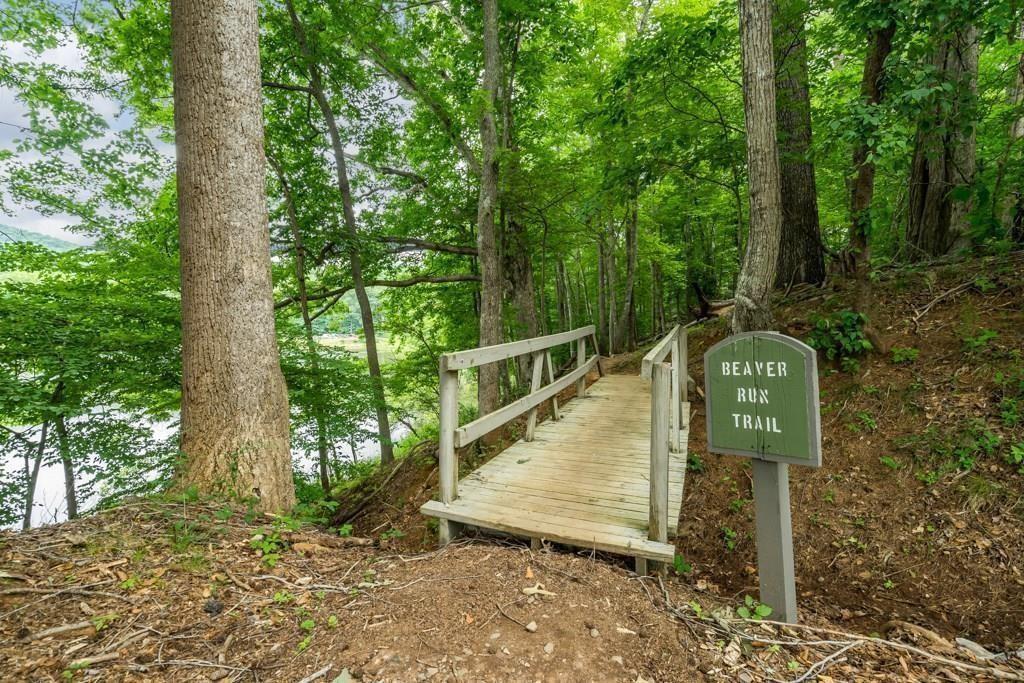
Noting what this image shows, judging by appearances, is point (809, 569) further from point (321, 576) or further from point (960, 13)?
point (960, 13)

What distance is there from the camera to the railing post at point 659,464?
2.78 metres

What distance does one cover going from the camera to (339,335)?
11984mm

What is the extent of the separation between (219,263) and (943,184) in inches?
338

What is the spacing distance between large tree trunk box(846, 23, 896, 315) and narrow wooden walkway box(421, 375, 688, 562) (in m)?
2.47

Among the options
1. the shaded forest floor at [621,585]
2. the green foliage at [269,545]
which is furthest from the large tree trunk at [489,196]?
the green foliage at [269,545]

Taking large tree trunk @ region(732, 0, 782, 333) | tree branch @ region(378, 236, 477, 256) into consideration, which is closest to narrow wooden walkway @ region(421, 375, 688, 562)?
large tree trunk @ region(732, 0, 782, 333)

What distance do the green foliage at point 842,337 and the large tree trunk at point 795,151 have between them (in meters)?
1.92

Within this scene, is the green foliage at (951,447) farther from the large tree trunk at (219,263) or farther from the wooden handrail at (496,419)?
the large tree trunk at (219,263)

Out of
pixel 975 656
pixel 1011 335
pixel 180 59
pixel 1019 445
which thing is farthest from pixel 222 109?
pixel 1011 335

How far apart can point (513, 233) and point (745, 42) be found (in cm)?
533

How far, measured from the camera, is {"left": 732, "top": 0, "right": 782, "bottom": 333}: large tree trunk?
4426mm

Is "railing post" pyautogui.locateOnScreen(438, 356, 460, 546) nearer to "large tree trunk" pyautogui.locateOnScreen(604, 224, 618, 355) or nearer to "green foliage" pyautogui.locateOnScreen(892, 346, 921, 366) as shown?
"green foliage" pyautogui.locateOnScreen(892, 346, 921, 366)

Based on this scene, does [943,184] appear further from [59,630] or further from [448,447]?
[59,630]

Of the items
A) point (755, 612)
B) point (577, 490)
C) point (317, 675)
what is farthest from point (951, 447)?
point (317, 675)
